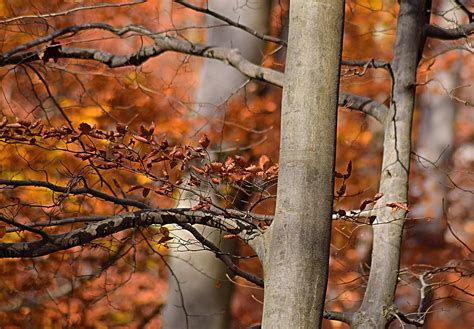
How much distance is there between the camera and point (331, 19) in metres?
3.57

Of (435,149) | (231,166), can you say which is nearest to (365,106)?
(231,166)

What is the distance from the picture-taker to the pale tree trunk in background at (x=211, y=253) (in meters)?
6.86

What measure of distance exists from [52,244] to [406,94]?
2.26m

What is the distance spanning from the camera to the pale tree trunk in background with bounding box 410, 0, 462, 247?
A: 497 inches

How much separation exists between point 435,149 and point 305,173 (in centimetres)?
1029

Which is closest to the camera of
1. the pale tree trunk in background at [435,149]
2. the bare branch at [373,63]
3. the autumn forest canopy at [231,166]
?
the autumn forest canopy at [231,166]

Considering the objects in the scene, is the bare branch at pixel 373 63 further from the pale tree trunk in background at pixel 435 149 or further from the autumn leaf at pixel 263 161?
the pale tree trunk in background at pixel 435 149

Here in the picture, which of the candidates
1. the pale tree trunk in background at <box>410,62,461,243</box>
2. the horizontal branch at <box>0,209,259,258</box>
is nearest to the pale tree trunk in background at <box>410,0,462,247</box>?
the pale tree trunk in background at <box>410,62,461,243</box>

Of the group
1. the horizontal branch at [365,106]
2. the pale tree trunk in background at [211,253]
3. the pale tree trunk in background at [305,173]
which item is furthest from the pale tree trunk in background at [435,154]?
the pale tree trunk in background at [305,173]

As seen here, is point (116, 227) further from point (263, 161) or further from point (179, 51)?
point (179, 51)

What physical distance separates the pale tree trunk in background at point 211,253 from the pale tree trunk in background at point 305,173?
2.93 meters

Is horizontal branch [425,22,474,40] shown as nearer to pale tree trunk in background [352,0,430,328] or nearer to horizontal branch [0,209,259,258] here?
pale tree trunk in background [352,0,430,328]

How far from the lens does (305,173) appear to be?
3.39 m

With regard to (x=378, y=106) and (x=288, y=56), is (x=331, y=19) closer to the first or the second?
(x=288, y=56)
